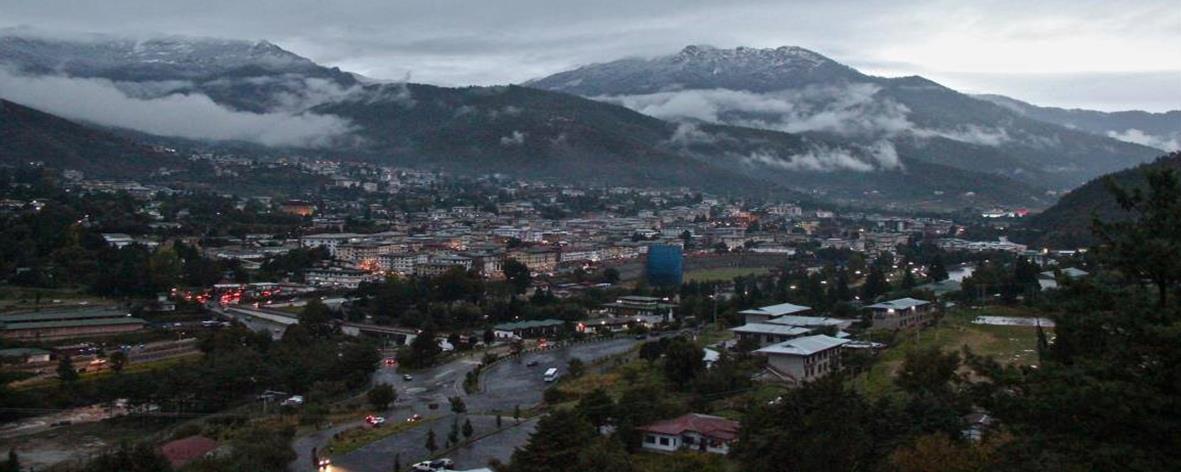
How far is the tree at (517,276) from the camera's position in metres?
29.7

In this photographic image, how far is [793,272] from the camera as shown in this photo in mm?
34094

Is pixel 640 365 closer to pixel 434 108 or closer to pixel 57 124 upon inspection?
pixel 57 124

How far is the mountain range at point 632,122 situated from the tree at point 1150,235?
72.1 m

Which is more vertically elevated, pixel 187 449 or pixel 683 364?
pixel 683 364

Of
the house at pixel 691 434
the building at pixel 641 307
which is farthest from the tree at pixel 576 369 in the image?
the building at pixel 641 307

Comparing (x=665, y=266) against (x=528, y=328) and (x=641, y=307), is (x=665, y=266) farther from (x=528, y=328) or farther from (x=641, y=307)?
(x=528, y=328)

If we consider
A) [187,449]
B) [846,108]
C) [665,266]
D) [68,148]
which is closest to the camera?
[187,449]

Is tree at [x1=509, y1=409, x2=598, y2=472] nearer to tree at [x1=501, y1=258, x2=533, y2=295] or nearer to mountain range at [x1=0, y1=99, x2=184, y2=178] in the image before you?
tree at [x1=501, y1=258, x2=533, y2=295]

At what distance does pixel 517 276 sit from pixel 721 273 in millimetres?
9295

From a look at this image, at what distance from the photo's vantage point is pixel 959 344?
1675 centimetres

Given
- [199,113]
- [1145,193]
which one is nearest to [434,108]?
[199,113]

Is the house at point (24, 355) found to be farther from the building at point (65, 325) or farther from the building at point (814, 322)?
the building at point (814, 322)

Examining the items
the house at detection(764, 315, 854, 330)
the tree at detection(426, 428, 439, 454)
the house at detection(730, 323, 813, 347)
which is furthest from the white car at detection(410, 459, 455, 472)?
the house at detection(764, 315, 854, 330)

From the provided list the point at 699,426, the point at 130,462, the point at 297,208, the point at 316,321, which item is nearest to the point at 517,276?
the point at 316,321
